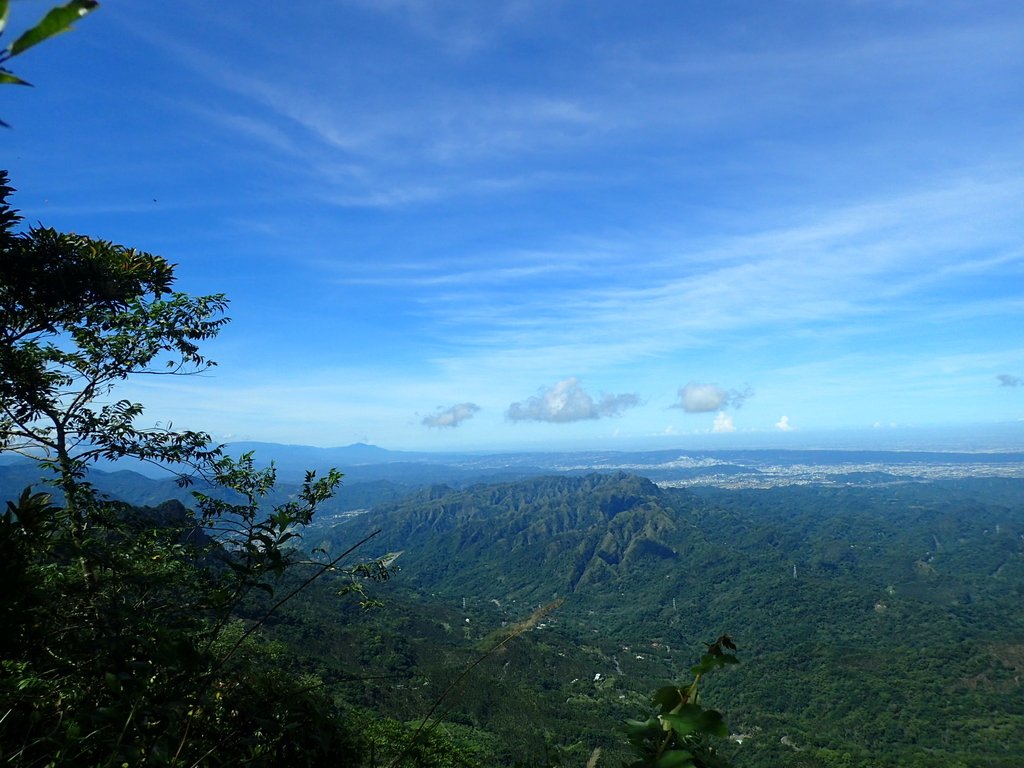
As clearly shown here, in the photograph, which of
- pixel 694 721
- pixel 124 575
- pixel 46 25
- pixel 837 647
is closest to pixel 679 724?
pixel 694 721

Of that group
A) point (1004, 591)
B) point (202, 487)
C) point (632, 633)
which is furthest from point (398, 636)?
point (1004, 591)

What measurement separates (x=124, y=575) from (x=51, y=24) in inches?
178

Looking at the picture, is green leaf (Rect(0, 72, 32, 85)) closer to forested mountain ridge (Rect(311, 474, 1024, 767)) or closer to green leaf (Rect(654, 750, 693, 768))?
green leaf (Rect(654, 750, 693, 768))

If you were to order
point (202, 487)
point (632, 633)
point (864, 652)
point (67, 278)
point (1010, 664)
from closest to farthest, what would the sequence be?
point (67, 278) < point (202, 487) < point (1010, 664) < point (864, 652) < point (632, 633)

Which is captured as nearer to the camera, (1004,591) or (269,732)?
(269,732)

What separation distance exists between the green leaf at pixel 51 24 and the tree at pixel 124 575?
1.90m

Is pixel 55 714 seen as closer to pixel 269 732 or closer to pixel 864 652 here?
pixel 269 732

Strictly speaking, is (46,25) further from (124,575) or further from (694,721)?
(124,575)

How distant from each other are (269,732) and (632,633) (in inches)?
6703

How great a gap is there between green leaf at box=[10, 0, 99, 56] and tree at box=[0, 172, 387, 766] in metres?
1.90

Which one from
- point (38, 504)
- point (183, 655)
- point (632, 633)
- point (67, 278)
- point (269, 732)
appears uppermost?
point (67, 278)

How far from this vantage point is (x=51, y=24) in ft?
2.46

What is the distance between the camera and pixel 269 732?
341cm

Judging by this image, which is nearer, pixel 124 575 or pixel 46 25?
pixel 46 25
